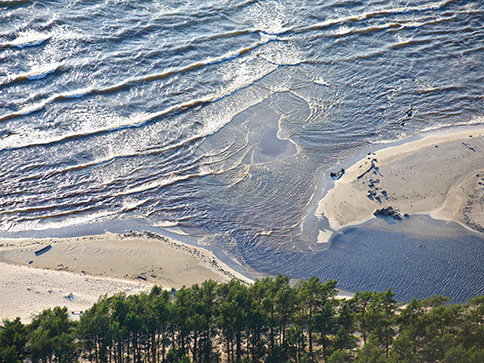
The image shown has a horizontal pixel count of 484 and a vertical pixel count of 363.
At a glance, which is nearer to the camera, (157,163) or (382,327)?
(382,327)

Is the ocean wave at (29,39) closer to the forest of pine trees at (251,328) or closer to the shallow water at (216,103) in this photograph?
the shallow water at (216,103)

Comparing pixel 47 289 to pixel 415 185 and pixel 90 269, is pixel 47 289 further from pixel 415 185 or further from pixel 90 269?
pixel 415 185

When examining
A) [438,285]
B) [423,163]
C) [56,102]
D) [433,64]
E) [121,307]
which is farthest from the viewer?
[433,64]

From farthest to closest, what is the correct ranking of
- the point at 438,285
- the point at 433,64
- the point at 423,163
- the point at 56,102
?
the point at 433,64
the point at 56,102
the point at 423,163
the point at 438,285

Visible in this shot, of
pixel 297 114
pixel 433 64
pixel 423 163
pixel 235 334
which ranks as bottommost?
pixel 235 334

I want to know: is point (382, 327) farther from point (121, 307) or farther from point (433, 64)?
point (433, 64)

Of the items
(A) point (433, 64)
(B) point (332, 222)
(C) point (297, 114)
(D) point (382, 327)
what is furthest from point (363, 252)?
(A) point (433, 64)

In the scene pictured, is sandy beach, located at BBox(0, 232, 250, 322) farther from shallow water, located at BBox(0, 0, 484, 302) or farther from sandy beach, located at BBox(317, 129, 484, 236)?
sandy beach, located at BBox(317, 129, 484, 236)
